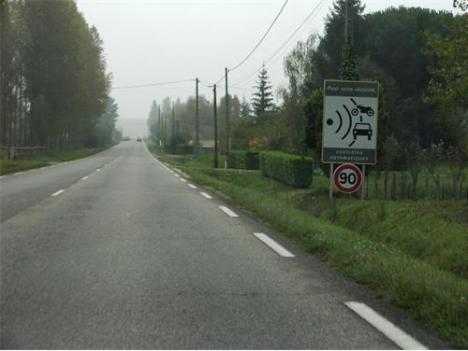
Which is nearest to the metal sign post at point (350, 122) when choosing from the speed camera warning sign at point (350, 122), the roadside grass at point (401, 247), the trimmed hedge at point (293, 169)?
the speed camera warning sign at point (350, 122)

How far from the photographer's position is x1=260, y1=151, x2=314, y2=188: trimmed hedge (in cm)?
2055

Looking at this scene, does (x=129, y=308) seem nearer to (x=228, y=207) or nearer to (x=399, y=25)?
(x=228, y=207)

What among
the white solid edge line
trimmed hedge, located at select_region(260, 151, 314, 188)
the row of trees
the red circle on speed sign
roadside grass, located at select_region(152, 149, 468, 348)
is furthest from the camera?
the row of trees

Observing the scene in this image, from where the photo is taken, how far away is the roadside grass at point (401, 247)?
4.62m

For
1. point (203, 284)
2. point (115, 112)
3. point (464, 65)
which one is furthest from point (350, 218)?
point (115, 112)

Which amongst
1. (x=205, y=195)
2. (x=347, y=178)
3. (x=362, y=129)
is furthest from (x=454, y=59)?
(x=205, y=195)

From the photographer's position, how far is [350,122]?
34.5 feet

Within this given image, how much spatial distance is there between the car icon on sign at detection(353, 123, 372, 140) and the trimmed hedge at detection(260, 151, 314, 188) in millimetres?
9807

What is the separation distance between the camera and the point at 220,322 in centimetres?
427

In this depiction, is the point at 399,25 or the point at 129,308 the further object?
the point at 399,25

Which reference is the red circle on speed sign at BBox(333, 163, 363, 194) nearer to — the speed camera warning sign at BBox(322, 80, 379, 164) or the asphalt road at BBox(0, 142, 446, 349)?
the speed camera warning sign at BBox(322, 80, 379, 164)

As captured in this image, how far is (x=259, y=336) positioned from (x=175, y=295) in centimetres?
129

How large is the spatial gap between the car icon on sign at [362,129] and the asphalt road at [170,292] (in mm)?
2713

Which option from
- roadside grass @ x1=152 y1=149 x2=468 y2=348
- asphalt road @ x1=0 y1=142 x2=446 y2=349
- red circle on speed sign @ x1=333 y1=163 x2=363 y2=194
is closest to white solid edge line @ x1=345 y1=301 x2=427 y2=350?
asphalt road @ x1=0 y1=142 x2=446 y2=349
